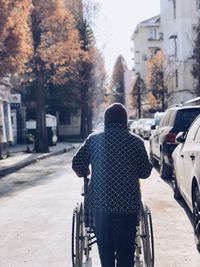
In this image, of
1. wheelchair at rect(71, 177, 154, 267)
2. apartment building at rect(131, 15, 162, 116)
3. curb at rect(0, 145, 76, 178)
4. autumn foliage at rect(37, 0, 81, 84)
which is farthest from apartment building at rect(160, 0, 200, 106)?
wheelchair at rect(71, 177, 154, 267)

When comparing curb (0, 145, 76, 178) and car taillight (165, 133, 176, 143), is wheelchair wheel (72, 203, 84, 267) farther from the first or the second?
curb (0, 145, 76, 178)

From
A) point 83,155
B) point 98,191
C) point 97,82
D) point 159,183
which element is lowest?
point 159,183

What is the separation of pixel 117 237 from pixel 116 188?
41 centimetres

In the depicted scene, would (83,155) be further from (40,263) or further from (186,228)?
(186,228)

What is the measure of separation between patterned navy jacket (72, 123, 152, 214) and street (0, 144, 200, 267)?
1.55 metres

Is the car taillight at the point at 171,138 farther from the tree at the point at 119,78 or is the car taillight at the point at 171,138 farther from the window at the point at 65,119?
the tree at the point at 119,78

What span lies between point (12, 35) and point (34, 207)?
8.47 meters

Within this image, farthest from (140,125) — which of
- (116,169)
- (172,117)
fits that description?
(116,169)

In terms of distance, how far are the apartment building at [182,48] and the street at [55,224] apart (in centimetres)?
3645

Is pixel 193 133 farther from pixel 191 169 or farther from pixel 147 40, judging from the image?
pixel 147 40

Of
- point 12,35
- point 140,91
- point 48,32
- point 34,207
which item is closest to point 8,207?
point 34,207

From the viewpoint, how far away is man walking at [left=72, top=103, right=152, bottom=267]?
3.97m

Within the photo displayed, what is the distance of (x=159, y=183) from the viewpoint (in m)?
11.5

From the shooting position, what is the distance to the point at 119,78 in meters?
107
